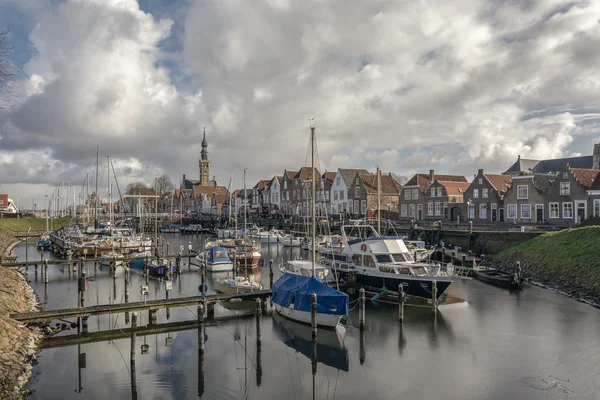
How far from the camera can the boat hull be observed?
23156 millimetres

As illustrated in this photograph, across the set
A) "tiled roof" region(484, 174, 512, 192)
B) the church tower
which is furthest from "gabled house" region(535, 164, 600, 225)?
the church tower

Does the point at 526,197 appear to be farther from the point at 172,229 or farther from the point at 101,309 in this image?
the point at 172,229

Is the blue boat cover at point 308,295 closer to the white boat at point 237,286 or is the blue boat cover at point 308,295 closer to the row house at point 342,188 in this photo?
the white boat at point 237,286

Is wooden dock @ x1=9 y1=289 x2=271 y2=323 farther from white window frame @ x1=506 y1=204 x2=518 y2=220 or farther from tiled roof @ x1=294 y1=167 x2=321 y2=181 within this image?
tiled roof @ x1=294 y1=167 x2=321 y2=181

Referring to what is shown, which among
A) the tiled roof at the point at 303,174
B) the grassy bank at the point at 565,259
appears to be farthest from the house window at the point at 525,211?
the tiled roof at the point at 303,174

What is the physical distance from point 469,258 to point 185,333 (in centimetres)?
3412

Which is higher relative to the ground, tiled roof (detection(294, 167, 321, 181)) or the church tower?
the church tower

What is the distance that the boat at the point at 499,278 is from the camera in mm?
35406

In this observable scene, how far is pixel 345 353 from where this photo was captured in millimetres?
20984

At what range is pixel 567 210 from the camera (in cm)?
5422

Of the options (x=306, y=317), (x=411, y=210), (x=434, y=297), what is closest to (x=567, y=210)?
(x=411, y=210)

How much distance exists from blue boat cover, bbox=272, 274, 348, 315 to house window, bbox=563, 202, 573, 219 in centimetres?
4311

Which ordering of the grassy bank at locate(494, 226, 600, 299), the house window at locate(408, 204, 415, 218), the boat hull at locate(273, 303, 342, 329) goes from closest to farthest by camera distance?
1. the boat hull at locate(273, 303, 342, 329)
2. the grassy bank at locate(494, 226, 600, 299)
3. the house window at locate(408, 204, 415, 218)

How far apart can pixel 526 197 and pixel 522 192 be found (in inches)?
35.3
